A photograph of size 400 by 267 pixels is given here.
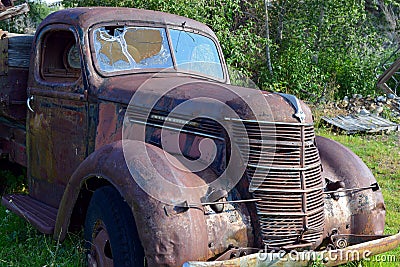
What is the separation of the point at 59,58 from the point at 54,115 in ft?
2.21

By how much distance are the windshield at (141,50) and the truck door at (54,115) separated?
0.23 metres

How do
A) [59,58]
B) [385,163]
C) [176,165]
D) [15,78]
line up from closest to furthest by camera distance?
[176,165] → [59,58] → [15,78] → [385,163]

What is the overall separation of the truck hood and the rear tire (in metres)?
0.70

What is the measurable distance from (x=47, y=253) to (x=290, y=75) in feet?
30.0

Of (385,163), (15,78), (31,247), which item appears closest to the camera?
Answer: (31,247)

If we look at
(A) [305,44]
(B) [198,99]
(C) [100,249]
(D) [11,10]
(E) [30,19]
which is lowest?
(C) [100,249]

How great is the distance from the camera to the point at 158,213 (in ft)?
9.09

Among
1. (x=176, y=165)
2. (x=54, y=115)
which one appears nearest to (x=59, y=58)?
(x=54, y=115)

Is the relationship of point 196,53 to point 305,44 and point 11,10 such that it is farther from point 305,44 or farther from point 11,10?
point 305,44

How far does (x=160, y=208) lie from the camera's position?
2.78m

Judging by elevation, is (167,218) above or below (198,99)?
below

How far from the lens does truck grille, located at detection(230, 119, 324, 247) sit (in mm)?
3057

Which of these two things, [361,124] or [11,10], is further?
[361,124]

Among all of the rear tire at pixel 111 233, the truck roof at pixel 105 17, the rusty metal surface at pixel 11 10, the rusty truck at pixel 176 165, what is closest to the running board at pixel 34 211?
the rusty truck at pixel 176 165
